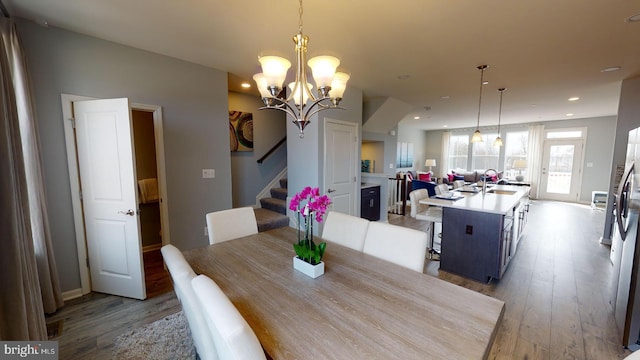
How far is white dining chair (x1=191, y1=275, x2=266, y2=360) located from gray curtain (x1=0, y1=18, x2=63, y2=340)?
104 centimetres

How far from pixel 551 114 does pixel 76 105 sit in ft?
31.8

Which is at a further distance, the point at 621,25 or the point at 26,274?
the point at 621,25

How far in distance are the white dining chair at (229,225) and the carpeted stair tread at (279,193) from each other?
2389mm

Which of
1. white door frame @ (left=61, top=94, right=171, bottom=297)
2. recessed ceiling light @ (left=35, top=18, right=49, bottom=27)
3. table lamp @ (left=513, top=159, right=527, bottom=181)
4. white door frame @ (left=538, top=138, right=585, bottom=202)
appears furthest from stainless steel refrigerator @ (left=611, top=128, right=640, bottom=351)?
white door frame @ (left=538, top=138, right=585, bottom=202)

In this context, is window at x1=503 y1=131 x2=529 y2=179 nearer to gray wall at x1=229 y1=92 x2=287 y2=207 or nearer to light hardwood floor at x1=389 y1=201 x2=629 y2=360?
light hardwood floor at x1=389 y1=201 x2=629 y2=360

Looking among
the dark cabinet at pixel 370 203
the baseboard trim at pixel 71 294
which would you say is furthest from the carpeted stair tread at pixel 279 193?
the baseboard trim at pixel 71 294

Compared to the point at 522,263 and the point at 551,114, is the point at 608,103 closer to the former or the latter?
the point at 551,114

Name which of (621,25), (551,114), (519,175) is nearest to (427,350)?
(621,25)

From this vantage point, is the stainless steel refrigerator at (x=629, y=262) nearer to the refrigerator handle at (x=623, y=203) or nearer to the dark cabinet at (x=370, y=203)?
the refrigerator handle at (x=623, y=203)

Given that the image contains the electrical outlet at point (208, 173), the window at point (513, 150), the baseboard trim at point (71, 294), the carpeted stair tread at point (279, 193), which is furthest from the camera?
the window at point (513, 150)

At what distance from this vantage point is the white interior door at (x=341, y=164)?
12.4 feet

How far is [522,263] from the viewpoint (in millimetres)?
3307

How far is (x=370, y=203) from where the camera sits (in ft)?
16.4

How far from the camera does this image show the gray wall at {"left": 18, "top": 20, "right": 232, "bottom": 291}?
226 cm
